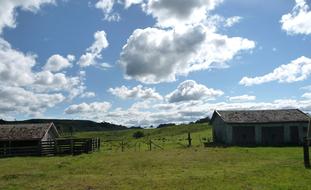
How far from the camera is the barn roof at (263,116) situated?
183ft

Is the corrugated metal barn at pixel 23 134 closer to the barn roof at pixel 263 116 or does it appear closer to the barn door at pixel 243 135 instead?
the barn roof at pixel 263 116

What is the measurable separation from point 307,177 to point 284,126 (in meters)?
36.8

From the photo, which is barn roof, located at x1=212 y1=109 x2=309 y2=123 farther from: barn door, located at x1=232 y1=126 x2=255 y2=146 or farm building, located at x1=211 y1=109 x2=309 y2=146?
barn door, located at x1=232 y1=126 x2=255 y2=146

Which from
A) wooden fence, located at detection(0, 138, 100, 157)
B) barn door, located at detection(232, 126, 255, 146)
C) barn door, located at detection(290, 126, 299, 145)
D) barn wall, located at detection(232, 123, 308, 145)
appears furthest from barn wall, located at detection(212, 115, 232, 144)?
wooden fence, located at detection(0, 138, 100, 157)

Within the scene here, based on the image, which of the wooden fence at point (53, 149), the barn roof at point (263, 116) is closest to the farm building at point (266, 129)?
the barn roof at point (263, 116)

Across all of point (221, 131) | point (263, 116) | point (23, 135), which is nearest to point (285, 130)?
point (263, 116)

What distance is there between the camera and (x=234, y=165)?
2673 cm

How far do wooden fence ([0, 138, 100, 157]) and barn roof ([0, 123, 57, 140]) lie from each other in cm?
211

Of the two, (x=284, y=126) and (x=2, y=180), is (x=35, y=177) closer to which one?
(x=2, y=180)

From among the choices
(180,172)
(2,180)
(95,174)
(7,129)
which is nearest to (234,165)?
(180,172)

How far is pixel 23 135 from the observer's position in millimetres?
47969

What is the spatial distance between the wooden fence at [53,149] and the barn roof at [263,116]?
67.8 ft

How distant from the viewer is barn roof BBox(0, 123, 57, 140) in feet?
156

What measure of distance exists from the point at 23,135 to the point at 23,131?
38.3 inches
